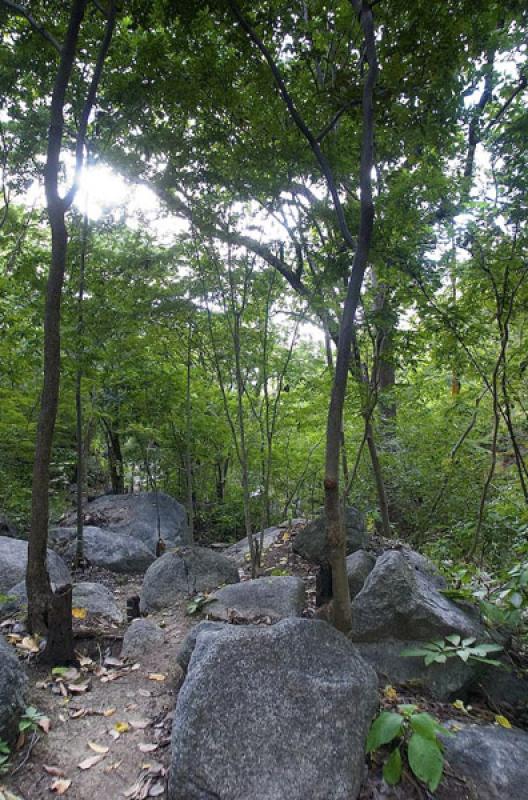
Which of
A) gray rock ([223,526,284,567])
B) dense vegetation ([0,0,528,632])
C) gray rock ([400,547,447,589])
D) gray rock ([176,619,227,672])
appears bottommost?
gray rock ([223,526,284,567])

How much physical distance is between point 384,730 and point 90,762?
1.58 meters

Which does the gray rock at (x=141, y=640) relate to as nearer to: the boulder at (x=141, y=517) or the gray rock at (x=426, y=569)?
the gray rock at (x=426, y=569)

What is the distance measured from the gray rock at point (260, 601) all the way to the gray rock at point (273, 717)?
111cm

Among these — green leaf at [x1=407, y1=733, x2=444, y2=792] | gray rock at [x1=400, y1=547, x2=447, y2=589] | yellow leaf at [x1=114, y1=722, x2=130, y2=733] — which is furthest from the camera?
gray rock at [x1=400, y1=547, x2=447, y2=589]

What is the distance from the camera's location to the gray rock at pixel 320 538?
5711mm

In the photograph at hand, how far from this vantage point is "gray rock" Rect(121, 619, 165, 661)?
3859mm

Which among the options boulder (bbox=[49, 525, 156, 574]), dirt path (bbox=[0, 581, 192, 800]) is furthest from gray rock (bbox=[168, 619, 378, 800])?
boulder (bbox=[49, 525, 156, 574])

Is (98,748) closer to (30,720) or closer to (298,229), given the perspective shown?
(30,720)

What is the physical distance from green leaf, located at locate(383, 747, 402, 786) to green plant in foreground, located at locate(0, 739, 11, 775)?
1874 mm

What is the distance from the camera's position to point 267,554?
6230mm

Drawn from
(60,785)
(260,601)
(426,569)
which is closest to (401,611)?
(426,569)

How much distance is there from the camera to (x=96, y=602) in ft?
15.5

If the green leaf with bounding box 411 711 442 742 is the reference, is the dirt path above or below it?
below

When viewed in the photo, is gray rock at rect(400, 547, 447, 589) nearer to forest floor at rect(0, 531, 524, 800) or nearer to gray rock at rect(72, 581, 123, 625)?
forest floor at rect(0, 531, 524, 800)
